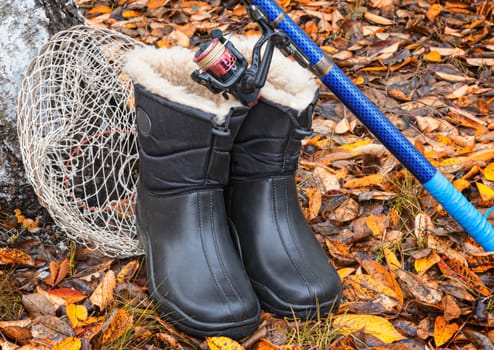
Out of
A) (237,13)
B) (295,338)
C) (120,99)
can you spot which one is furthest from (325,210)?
(237,13)

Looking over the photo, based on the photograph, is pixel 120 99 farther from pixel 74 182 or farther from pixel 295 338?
pixel 295 338

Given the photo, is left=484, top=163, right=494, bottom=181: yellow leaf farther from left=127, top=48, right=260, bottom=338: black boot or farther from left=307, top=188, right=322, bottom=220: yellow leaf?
left=127, top=48, right=260, bottom=338: black boot

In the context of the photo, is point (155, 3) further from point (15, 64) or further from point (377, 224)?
point (377, 224)

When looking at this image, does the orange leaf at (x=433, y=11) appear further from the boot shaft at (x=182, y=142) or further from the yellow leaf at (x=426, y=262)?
the boot shaft at (x=182, y=142)

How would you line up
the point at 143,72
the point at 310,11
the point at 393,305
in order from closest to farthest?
the point at 143,72
the point at 393,305
the point at 310,11

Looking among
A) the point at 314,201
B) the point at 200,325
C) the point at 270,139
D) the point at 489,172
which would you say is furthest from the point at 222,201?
the point at 489,172

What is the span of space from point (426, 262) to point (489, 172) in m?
0.53

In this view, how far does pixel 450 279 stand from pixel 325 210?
1.65 feet

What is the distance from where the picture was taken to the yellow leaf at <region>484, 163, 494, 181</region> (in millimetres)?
2070

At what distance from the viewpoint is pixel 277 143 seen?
157 centimetres

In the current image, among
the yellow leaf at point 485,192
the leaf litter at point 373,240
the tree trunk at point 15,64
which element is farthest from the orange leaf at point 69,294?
the yellow leaf at point 485,192

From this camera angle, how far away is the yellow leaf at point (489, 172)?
6.79 feet

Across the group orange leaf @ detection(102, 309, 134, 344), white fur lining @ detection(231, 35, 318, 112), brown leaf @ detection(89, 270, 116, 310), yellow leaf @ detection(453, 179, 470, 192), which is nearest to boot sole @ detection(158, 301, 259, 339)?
orange leaf @ detection(102, 309, 134, 344)

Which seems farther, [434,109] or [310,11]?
[310,11]
